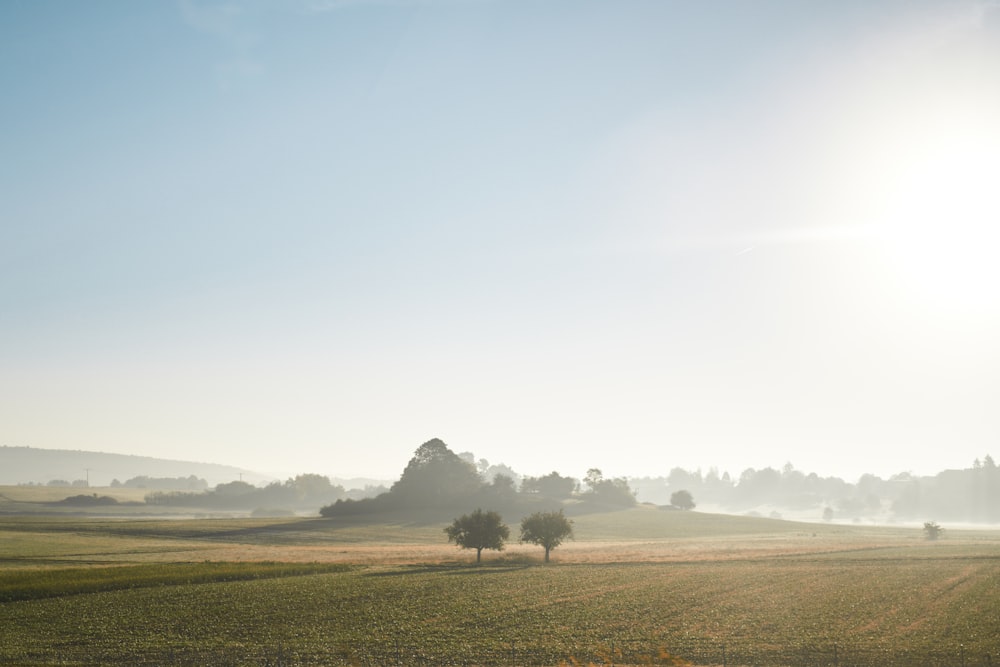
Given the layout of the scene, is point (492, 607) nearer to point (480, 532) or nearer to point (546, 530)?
point (480, 532)

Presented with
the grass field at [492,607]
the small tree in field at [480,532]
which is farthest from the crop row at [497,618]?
the small tree in field at [480,532]

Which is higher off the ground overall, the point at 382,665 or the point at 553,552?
the point at 382,665

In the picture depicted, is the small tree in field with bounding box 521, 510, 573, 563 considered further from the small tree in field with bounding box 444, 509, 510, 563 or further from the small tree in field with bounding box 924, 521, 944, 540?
the small tree in field with bounding box 924, 521, 944, 540

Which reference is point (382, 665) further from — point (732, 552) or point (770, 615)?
point (732, 552)

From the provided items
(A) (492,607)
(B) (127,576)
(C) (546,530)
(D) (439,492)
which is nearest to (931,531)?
(C) (546,530)

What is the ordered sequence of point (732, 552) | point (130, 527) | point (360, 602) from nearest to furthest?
1. point (360, 602)
2. point (732, 552)
3. point (130, 527)

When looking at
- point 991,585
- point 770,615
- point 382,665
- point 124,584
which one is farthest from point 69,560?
point 991,585

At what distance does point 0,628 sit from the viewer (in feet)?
142

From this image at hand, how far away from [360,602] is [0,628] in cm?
2435

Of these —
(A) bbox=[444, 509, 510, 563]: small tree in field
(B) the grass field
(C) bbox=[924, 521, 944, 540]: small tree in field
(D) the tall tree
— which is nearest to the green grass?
(B) the grass field

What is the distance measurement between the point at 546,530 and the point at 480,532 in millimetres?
10303

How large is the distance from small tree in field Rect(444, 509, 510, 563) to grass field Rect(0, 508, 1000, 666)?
2845 mm

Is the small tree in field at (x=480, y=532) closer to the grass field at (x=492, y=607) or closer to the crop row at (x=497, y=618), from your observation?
the grass field at (x=492, y=607)

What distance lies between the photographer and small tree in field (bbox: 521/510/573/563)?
98050mm
